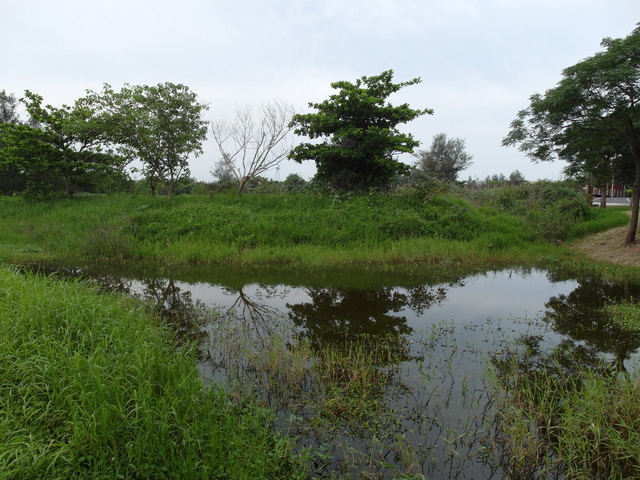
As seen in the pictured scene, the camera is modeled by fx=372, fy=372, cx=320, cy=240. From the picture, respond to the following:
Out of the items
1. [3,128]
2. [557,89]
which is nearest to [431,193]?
[557,89]

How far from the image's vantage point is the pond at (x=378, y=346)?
9.88ft

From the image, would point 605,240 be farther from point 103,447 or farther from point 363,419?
point 103,447

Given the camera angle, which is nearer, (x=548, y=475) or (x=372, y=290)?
(x=548, y=475)

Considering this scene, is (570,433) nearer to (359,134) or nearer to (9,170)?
(359,134)

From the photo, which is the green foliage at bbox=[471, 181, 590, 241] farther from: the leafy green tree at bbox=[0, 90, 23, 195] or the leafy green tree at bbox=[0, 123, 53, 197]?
the leafy green tree at bbox=[0, 90, 23, 195]

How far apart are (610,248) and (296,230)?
33.9 ft

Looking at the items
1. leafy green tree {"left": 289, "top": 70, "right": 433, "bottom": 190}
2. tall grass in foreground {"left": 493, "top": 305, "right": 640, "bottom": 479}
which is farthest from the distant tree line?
tall grass in foreground {"left": 493, "top": 305, "right": 640, "bottom": 479}

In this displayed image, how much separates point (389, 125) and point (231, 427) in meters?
14.5

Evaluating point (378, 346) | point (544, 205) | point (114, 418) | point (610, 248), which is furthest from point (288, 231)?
point (544, 205)

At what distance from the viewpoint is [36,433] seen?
2.49 m

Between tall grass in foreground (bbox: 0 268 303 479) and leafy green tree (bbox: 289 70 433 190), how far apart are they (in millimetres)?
12441

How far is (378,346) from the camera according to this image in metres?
4.88

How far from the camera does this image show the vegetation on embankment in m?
11.0

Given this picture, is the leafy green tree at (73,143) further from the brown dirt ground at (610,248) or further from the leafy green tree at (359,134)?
the brown dirt ground at (610,248)
